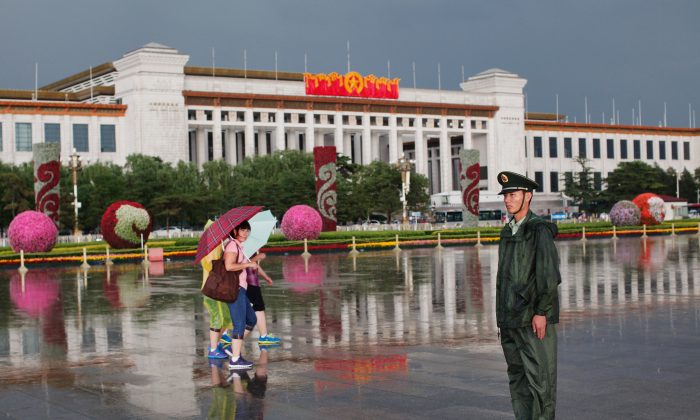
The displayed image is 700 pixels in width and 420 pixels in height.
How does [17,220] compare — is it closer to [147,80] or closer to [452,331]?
[452,331]

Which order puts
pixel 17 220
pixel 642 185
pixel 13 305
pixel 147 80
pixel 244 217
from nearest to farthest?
pixel 244 217
pixel 13 305
pixel 17 220
pixel 147 80
pixel 642 185

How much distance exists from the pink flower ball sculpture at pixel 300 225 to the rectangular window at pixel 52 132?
134 ft

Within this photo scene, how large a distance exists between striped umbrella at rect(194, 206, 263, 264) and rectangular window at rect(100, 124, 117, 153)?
68.6 m

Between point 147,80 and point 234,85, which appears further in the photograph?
point 234,85

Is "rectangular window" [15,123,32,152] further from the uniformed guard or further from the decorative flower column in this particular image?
the uniformed guard

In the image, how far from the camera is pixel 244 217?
10.4 m

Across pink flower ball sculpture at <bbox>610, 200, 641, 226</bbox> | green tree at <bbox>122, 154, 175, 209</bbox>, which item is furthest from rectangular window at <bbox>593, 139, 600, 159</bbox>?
green tree at <bbox>122, 154, 175, 209</bbox>

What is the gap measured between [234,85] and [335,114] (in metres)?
10.0

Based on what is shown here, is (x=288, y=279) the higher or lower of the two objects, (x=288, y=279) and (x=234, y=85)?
the lower

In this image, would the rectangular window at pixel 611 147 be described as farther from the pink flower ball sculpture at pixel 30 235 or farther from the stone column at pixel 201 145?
the pink flower ball sculpture at pixel 30 235

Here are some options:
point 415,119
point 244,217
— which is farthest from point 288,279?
point 415,119

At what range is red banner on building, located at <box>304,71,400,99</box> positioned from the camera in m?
82.1

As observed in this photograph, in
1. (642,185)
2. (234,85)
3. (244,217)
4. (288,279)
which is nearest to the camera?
(244,217)

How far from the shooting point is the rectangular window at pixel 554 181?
103 metres
